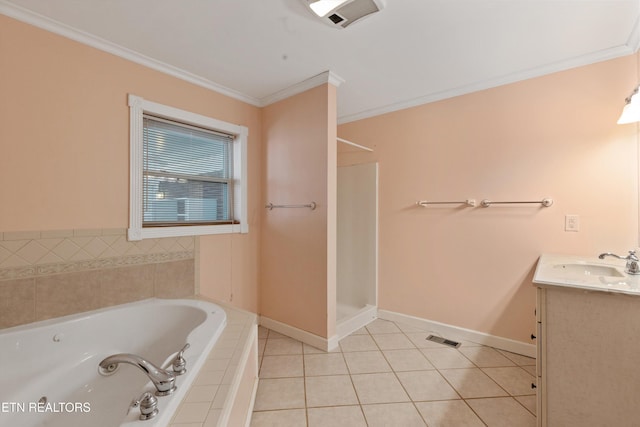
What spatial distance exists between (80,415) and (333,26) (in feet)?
8.36

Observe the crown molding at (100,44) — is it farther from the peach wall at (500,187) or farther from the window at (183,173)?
the peach wall at (500,187)

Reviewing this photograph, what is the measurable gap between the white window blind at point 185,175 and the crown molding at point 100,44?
39 centimetres

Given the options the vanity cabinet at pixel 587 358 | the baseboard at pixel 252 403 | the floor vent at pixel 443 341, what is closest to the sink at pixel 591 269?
the vanity cabinet at pixel 587 358

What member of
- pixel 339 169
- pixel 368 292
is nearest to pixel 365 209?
pixel 339 169

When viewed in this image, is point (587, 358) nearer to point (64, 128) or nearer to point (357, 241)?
point (357, 241)

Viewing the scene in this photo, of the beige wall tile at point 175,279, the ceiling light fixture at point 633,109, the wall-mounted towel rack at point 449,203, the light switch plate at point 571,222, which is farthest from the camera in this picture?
the wall-mounted towel rack at point 449,203

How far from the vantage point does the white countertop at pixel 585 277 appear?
114 cm

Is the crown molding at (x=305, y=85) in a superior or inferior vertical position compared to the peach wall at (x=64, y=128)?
superior

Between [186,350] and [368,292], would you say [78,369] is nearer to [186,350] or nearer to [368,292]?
[186,350]

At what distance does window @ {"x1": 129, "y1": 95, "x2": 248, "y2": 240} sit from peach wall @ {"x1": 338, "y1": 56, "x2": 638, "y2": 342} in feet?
5.09

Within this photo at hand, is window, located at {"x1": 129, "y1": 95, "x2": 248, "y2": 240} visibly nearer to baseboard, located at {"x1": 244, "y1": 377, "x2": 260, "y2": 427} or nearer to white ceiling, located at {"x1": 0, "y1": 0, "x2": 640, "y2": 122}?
white ceiling, located at {"x1": 0, "y1": 0, "x2": 640, "y2": 122}

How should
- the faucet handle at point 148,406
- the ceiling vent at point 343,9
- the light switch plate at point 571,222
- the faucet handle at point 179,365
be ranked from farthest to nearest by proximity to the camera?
the light switch plate at point 571,222
the ceiling vent at point 343,9
the faucet handle at point 179,365
the faucet handle at point 148,406

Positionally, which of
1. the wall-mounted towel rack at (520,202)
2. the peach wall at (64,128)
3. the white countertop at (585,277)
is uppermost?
the peach wall at (64,128)

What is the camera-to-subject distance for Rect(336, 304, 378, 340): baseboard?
2.44 meters
